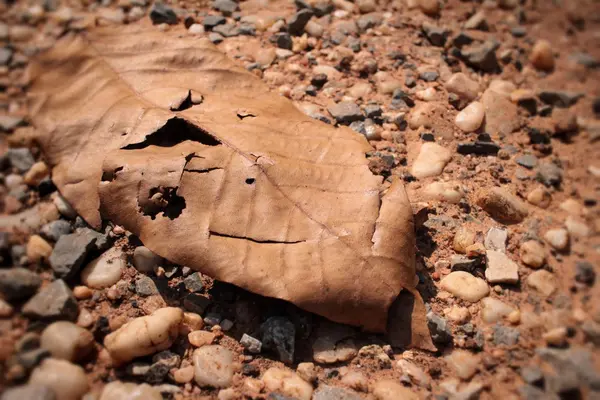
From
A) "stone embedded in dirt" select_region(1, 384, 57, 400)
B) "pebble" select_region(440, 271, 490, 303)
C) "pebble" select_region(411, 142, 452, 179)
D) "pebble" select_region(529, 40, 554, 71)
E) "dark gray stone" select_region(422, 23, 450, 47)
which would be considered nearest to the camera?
"stone embedded in dirt" select_region(1, 384, 57, 400)

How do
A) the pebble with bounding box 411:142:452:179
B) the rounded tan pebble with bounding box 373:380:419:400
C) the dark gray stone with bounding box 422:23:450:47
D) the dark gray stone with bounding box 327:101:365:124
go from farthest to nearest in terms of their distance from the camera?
1. the dark gray stone with bounding box 422:23:450:47
2. the dark gray stone with bounding box 327:101:365:124
3. the pebble with bounding box 411:142:452:179
4. the rounded tan pebble with bounding box 373:380:419:400

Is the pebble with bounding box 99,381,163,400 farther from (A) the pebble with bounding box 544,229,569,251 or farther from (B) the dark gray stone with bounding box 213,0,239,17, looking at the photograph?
(B) the dark gray stone with bounding box 213,0,239,17

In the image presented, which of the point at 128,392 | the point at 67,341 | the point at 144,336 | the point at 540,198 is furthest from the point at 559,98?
the point at 67,341

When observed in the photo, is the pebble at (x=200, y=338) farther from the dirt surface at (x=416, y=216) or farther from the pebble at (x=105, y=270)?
the pebble at (x=105, y=270)

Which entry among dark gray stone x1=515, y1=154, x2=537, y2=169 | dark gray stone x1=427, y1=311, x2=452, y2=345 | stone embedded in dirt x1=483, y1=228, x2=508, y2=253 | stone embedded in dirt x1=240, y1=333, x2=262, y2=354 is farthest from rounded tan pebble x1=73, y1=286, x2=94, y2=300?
dark gray stone x1=515, y1=154, x2=537, y2=169

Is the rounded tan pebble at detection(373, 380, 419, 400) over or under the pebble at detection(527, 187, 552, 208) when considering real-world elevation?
under

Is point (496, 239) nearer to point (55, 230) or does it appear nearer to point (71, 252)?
point (71, 252)

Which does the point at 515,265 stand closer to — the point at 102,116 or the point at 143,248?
the point at 143,248

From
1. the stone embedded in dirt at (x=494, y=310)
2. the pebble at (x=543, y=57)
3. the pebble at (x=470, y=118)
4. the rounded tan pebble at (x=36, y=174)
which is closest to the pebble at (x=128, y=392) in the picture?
the rounded tan pebble at (x=36, y=174)
